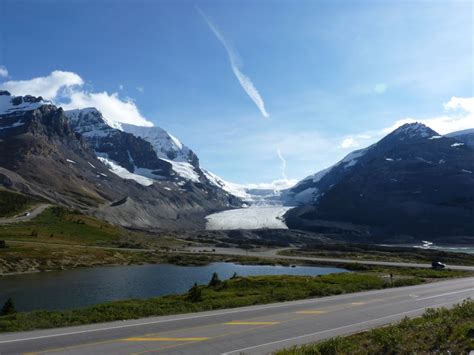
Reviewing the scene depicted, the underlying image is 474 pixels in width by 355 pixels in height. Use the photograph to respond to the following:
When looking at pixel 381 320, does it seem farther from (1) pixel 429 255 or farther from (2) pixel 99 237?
(2) pixel 99 237

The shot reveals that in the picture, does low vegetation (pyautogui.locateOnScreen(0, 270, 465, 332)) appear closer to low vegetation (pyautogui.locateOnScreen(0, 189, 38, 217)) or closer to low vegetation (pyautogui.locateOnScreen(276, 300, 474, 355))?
A: low vegetation (pyautogui.locateOnScreen(276, 300, 474, 355))

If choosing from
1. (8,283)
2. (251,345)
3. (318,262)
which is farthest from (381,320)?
(318,262)

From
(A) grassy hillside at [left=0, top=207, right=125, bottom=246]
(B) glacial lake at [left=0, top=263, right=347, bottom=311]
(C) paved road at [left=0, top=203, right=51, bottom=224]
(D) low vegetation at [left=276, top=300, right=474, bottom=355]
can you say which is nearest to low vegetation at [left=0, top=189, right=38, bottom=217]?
(C) paved road at [left=0, top=203, right=51, bottom=224]

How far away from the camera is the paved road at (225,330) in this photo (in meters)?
20.6

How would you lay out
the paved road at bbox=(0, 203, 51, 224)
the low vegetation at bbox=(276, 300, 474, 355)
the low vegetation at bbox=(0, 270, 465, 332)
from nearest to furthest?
the low vegetation at bbox=(276, 300, 474, 355)
the low vegetation at bbox=(0, 270, 465, 332)
the paved road at bbox=(0, 203, 51, 224)

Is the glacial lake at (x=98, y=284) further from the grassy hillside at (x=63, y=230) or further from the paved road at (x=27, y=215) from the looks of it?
the paved road at (x=27, y=215)

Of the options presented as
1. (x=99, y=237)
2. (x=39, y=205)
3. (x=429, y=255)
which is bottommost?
(x=429, y=255)

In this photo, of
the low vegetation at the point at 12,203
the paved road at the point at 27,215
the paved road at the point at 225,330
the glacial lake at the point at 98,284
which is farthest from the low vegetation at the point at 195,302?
the low vegetation at the point at 12,203

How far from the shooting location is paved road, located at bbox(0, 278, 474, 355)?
20.6 meters

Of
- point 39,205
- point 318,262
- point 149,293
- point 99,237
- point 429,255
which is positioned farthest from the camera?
point 39,205

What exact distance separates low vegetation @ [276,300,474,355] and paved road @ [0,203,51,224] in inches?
6469

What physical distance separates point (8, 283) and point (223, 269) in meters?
53.2

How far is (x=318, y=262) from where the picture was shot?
417 ft

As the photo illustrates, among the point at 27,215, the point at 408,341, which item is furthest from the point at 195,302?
the point at 27,215
